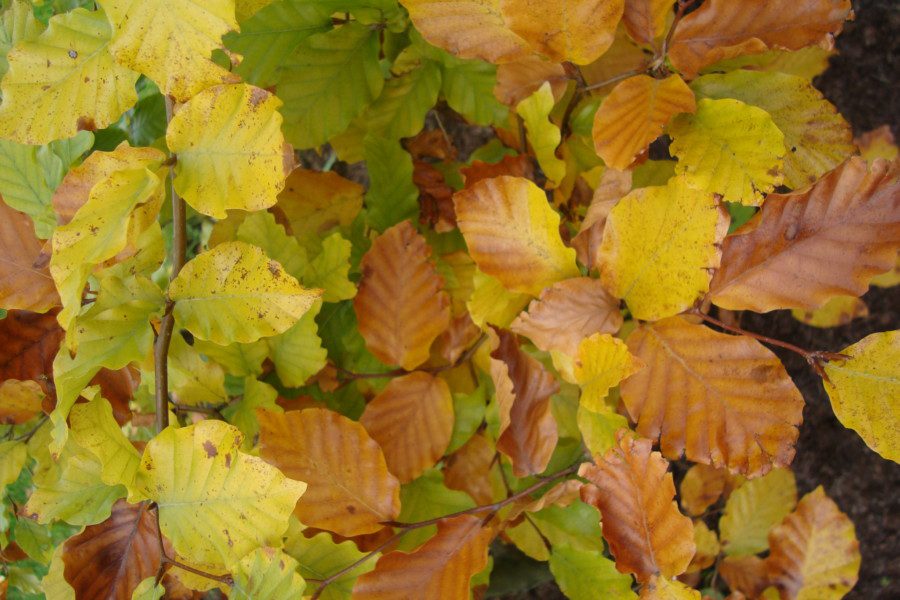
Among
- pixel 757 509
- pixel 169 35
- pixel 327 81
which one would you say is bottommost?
pixel 757 509

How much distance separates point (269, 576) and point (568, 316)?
0.27 m

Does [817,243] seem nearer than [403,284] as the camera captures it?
Yes

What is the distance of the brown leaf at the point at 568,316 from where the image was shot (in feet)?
1.79

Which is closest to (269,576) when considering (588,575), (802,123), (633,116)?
(588,575)

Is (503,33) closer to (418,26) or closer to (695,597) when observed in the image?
(418,26)

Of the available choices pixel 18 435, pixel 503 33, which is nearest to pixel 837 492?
pixel 503 33

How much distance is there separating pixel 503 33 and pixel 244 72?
24cm

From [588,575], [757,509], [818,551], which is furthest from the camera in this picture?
[757,509]

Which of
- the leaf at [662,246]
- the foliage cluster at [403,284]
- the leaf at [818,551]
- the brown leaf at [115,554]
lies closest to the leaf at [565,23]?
the foliage cluster at [403,284]

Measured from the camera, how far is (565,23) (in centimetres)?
49

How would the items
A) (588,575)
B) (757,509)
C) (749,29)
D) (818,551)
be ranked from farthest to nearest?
(757,509) → (818,551) → (588,575) → (749,29)

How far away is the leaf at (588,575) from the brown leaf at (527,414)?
0.32 ft

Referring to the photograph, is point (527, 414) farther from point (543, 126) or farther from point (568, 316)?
point (543, 126)

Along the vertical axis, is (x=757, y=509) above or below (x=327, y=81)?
below
